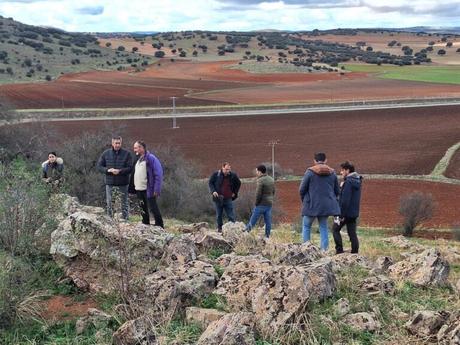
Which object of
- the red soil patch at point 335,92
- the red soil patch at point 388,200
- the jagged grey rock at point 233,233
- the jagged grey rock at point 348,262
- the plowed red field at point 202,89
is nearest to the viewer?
the jagged grey rock at point 348,262

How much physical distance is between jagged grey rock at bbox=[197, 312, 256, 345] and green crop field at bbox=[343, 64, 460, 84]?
80.0 metres

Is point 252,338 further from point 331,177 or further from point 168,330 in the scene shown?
point 331,177

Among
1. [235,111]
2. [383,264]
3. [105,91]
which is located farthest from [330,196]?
[105,91]

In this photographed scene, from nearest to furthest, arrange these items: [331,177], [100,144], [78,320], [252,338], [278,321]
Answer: [252,338] → [278,321] → [78,320] → [331,177] → [100,144]

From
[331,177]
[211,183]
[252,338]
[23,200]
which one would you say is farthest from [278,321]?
[211,183]

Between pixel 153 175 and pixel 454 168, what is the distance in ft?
86.9

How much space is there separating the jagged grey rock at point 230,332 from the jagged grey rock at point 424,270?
2739 mm

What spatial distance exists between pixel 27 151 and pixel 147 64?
260ft

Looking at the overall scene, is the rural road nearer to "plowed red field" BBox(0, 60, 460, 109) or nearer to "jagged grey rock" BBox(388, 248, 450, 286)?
"plowed red field" BBox(0, 60, 460, 109)

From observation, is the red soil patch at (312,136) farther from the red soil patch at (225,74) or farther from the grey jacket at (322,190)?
the red soil patch at (225,74)

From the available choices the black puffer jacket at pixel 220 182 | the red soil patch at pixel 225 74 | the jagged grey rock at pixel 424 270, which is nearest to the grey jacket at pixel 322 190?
the jagged grey rock at pixel 424 270

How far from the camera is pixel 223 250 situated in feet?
25.7

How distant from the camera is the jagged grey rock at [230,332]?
4691 mm

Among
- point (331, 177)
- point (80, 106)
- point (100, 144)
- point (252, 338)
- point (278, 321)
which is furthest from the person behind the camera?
point (80, 106)
